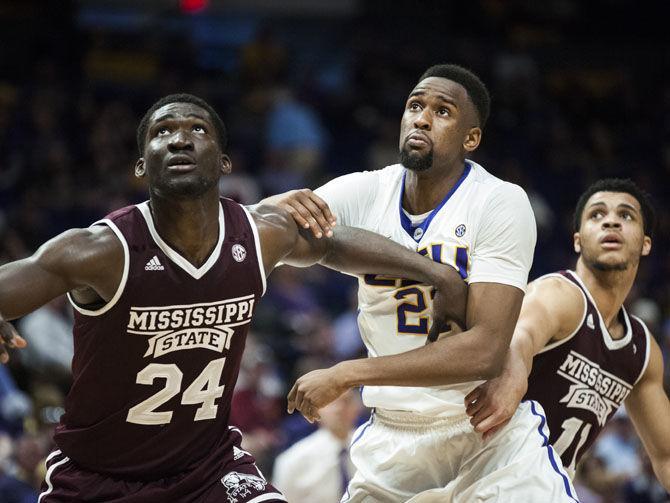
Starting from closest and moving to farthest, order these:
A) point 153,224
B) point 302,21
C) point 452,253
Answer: point 153,224 → point 452,253 → point 302,21

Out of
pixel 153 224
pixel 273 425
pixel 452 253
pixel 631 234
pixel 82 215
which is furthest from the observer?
pixel 82 215

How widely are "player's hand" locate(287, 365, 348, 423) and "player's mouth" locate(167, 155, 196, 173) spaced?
0.93 m

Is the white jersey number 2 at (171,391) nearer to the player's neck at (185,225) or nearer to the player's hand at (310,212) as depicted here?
the player's neck at (185,225)

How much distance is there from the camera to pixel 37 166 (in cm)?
1069

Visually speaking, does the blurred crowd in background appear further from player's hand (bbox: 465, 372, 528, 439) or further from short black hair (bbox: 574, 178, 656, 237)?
short black hair (bbox: 574, 178, 656, 237)

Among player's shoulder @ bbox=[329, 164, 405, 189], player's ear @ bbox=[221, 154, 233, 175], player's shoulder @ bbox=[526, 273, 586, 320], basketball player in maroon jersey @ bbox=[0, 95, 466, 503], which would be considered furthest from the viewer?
player's shoulder @ bbox=[526, 273, 586, 320]

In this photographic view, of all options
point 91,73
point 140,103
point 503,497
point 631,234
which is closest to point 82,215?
point 140,103

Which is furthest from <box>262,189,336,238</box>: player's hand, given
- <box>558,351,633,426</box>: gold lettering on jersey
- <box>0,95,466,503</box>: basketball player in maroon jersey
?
<box>558,351,633,426</box>: gold lettering on jersey

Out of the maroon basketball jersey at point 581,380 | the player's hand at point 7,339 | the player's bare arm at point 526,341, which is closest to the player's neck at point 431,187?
the player's bare arm at point 526,341

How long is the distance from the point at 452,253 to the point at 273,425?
4876 millimetres

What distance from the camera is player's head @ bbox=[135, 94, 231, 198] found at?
4.14m

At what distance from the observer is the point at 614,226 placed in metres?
5.42

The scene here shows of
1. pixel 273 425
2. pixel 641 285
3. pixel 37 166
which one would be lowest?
pixel 273 425

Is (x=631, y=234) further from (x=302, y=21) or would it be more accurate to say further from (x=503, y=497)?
(x=302, y=21)
